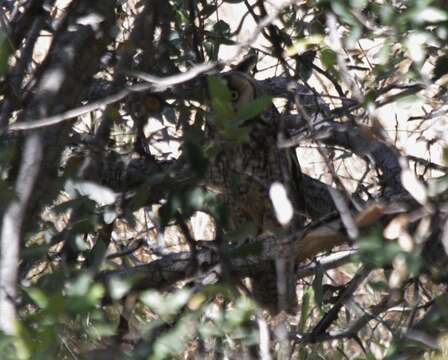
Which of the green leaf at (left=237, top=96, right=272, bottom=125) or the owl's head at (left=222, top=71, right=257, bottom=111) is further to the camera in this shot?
the owl's head at (left=222, top=71, right=257, bottom=111)

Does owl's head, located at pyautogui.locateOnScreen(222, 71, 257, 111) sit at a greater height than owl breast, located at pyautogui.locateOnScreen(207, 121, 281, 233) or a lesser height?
greater

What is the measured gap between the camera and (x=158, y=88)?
55.0 inches

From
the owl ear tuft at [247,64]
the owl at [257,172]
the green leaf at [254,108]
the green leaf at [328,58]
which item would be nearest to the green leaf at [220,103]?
the green leaf at [254,108]

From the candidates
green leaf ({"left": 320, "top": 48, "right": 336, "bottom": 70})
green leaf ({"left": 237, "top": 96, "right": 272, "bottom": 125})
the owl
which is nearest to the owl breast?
the owl

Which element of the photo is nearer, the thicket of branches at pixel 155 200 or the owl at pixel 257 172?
the thicket of branches at pixel 155 200

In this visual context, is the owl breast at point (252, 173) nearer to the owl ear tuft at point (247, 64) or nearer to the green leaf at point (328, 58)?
the owl ear tuft at point (247, 64)

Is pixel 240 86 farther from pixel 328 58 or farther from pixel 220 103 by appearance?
pixel 220 103

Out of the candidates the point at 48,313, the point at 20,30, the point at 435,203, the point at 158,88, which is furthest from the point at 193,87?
the point at 48,313

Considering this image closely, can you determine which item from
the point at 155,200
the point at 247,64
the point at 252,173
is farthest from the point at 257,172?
the point at 155,200

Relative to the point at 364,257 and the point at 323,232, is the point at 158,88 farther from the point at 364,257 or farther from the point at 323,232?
the point at 323,232

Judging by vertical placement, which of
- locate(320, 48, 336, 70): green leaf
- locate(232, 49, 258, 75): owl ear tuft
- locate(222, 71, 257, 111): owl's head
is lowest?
locate(320, 48, 336, 70): green leaf

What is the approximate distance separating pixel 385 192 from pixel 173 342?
150 centimetres

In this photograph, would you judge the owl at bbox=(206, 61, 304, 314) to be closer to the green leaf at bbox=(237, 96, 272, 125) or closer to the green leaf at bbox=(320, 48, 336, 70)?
the green leaf at bbox=(320, 48, 336, 70)

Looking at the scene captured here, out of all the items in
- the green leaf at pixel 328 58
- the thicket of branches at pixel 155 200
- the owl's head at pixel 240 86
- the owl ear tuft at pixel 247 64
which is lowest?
the thicket of branches at pixel 155 200
